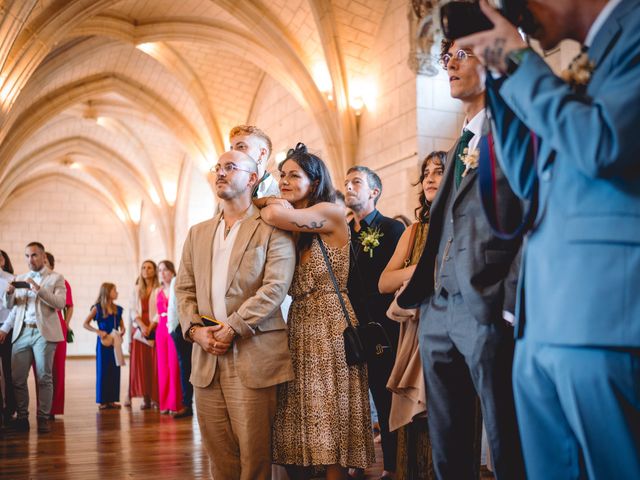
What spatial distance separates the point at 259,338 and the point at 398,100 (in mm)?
6862

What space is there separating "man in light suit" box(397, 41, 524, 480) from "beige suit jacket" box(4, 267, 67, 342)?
4.86 m

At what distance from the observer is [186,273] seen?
9.18 feet

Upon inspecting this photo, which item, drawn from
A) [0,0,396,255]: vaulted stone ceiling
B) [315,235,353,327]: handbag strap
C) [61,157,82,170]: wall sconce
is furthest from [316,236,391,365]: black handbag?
[61,157,82,170]: wall sconce

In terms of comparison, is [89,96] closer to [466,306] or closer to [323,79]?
[323,79]

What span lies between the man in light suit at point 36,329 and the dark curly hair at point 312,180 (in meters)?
3.97

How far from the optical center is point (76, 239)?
2256 centimetres

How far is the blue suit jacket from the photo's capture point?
42.0 inches

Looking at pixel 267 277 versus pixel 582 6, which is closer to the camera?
pixel 582 6

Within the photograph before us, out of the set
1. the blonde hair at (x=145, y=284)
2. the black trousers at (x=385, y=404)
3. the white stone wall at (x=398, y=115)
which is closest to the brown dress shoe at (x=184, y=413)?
the blonde hair at (x=145, y=284)

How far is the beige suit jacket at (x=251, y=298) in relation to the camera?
2477mm

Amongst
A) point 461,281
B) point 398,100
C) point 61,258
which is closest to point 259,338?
point 461,281

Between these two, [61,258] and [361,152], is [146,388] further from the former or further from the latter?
[61,258]

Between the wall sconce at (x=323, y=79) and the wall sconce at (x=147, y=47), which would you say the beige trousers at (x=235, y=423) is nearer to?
the wall sconce at (x=323, y=79)

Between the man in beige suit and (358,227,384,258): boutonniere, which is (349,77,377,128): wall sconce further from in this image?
the man in beige suit
